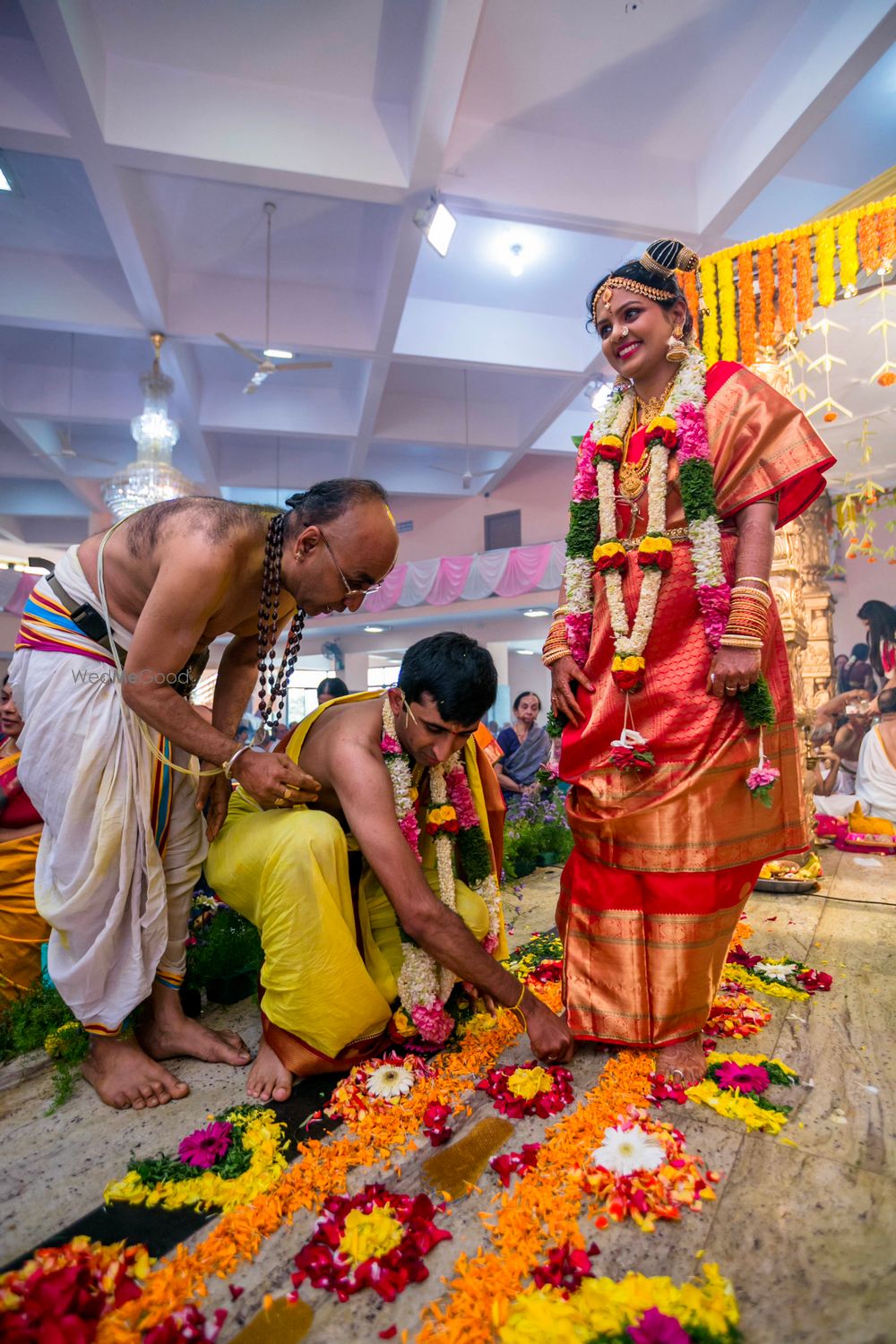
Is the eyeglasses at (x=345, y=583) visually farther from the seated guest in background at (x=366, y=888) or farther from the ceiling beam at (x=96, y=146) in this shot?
the ceiling beam at (x=96, y=146)

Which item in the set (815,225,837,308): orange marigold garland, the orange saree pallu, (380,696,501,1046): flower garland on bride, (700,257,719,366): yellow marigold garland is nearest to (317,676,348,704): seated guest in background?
(380,696,501,1046): flower garland on bride

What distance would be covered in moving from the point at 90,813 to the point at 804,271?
4734mm

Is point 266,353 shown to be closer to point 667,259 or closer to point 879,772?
point 667,259

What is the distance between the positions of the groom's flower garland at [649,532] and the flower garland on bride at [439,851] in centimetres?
63

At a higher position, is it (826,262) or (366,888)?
(826,262)

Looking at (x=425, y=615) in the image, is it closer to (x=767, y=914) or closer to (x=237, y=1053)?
(x=767, y=914)

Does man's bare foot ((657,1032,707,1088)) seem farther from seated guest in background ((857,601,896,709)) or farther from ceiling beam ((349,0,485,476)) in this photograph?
seated guest in background ((857,601,896,709))

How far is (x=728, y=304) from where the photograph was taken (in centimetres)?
443

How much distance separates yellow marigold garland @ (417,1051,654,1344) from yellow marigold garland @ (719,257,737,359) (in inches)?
166

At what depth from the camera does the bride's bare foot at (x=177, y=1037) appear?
2164mm

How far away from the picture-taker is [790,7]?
512cm

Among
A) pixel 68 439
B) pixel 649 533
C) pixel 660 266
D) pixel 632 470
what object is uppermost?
pixel 68 439

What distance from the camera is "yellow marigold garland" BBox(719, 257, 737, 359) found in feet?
14.5

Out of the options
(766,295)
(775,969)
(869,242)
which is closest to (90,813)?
(775,969)
